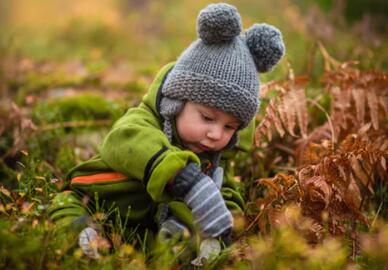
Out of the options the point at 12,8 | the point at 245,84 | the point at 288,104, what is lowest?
the point at 12,8

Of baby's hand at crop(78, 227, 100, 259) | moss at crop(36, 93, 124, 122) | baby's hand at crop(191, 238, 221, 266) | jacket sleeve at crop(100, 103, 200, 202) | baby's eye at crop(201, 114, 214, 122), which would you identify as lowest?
moss at crop(36, 93, 124, 122)

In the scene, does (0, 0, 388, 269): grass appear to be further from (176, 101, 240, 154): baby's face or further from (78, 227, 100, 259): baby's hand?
(176, 101, 240, 154): baby's face

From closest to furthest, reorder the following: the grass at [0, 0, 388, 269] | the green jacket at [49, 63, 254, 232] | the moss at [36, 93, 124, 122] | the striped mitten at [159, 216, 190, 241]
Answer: the grass at [0, 0, 388, 269] → the green jacket at [49, 63, 254, 232] → the striped mitten at [159, 216, 190, 241] → the moss at [36, 93, 124, 122]

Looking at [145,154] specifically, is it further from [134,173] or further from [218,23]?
[218,23]

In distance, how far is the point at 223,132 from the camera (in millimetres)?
2760

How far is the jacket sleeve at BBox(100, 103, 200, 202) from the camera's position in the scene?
2.43 meters

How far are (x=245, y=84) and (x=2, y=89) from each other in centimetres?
370

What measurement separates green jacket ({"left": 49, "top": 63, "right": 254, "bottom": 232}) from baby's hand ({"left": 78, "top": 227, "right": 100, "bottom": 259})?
0.47ft

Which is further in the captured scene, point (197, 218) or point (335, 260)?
point (197, 218)

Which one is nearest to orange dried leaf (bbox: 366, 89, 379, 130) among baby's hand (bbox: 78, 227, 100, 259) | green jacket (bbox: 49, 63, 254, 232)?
green jacket (bbox: 49, 63, 254, 232)

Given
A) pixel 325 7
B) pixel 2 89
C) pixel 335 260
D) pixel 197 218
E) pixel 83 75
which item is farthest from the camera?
pixel 325 7

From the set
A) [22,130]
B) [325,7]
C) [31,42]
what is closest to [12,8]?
Result: [31,42]

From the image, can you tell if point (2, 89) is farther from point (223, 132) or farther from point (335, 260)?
point (335, 260)

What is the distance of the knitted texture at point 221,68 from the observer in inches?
106
